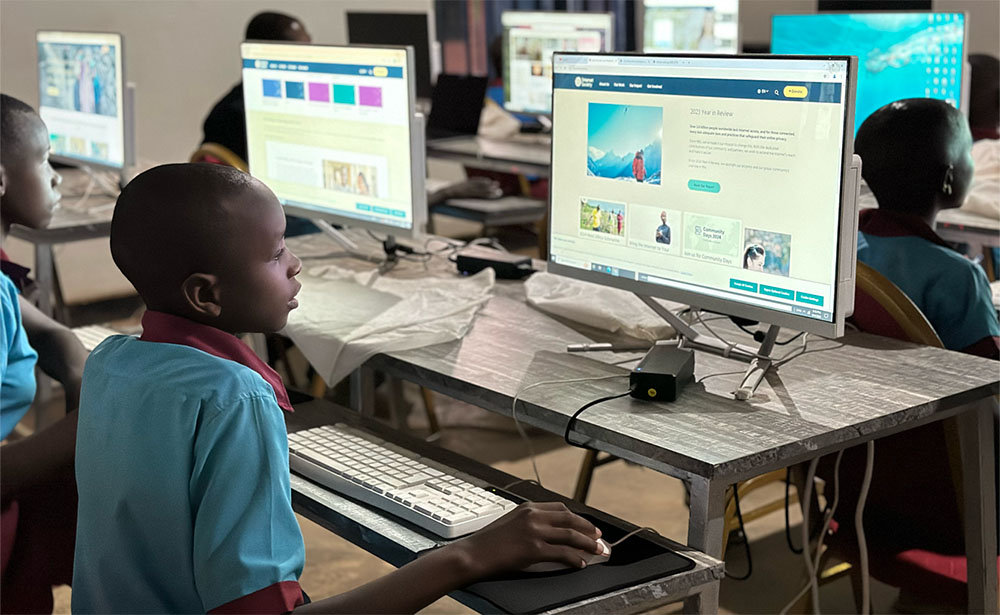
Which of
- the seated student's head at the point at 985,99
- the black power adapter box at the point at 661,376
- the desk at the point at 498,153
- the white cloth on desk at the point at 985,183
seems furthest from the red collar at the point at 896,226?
the desk at the point at 498,153

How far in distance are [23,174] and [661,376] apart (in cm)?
125

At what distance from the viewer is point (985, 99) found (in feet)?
11.1

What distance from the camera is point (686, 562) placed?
123 cm

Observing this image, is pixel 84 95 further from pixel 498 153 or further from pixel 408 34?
pixel 408 34

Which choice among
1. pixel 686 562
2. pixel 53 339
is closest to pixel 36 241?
pixel 53 339

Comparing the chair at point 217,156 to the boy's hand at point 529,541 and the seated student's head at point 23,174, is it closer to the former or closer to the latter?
the seated student's head at point 23,174

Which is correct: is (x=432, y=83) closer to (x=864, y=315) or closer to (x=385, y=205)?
(x=385, y=205)

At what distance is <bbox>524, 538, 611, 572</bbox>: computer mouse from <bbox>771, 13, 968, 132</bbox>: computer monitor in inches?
77.1

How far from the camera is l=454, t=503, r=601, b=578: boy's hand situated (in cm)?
114

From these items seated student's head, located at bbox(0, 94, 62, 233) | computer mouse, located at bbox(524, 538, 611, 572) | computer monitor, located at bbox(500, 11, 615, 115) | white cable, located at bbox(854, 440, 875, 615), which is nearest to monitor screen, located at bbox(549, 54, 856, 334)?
white cable, located at bbox(854, 440, 875, 615)

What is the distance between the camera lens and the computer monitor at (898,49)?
2.90m

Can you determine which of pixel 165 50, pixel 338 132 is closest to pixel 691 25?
pixel 338 132

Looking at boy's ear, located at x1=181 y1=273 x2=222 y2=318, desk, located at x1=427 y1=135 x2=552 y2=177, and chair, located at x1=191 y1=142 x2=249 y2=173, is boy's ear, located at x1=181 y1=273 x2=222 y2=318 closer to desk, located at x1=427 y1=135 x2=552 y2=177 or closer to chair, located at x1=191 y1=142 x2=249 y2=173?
chair, located at x1=191 y1=142 x2=249 y2=173

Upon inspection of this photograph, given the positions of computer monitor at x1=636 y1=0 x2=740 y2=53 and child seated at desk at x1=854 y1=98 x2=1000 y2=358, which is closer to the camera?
child seated at desk at x1=854 y1=98 x2=1000 y2=358
